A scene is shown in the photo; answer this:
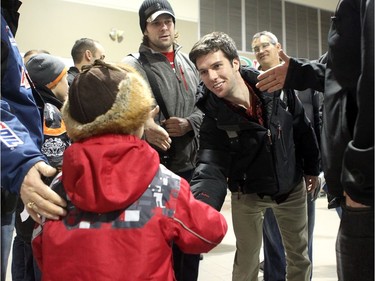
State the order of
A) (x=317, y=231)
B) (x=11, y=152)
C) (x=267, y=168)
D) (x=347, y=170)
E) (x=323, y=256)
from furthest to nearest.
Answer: (x=317, y=231) < (x=323, y=256) < (x=267, y=168) < (x=11, y=152) < (x=347, y=170)

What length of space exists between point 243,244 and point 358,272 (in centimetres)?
123

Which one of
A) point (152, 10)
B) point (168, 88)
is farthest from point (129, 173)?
point (152, 10)

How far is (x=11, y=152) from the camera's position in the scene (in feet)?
4.17

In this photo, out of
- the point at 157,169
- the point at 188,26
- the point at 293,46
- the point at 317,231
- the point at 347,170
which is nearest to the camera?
the point at 347,170

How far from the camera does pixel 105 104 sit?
1.35 metres

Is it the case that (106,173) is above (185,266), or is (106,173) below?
above

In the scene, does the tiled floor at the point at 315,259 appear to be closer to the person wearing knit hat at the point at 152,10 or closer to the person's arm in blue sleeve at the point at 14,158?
the person wearing knit hat at the point at 152,10

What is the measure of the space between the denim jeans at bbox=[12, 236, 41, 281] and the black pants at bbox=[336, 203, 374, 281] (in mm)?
1879

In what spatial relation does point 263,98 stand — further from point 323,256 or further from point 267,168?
point 323,256

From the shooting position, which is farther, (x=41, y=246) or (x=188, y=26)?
(x=188, y=26)

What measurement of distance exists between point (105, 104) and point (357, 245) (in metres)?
0.86

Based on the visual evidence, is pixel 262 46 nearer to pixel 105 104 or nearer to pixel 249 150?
pixel 249 150

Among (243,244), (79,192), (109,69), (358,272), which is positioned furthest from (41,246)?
(243,244)

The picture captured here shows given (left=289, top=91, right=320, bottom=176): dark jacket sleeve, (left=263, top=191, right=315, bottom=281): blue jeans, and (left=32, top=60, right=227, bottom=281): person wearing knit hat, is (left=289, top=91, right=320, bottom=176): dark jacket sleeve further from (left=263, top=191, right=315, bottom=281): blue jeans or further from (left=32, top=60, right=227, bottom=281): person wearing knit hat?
(left=32, top=60, right=227, bottom=281): person wearing knit hat
